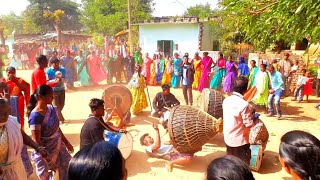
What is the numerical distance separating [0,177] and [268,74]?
729 centimetres

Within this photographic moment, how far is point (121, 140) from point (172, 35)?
52.1ft

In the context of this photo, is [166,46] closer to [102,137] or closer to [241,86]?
[241,86]

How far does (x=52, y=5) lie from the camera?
40.1 m

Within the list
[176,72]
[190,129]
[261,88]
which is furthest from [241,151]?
[176,72]

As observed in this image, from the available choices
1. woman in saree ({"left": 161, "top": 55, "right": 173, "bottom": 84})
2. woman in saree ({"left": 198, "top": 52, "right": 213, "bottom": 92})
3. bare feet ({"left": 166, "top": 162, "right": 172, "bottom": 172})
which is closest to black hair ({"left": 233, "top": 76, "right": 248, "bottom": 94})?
bare feet ({"left": 166, "top": 162, "right": 172, "bottom": 172})

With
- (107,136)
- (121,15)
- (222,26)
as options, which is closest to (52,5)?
(121,15)

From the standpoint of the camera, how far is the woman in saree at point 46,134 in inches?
129

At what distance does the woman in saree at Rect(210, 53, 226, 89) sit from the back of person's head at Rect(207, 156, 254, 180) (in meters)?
9.69

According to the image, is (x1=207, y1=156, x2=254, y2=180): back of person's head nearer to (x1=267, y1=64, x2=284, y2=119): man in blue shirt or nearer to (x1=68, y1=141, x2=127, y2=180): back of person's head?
(x1=68, y1=141, x2=127, y2=180): back of person's head

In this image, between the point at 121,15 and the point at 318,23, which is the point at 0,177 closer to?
the point at 318,23

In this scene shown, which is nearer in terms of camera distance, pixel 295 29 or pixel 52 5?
pixel 295 29

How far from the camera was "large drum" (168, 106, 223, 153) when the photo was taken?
484cm

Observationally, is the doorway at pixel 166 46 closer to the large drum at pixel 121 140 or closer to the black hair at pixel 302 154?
the large drum at pixel 121 140

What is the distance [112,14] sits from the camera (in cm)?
2906
